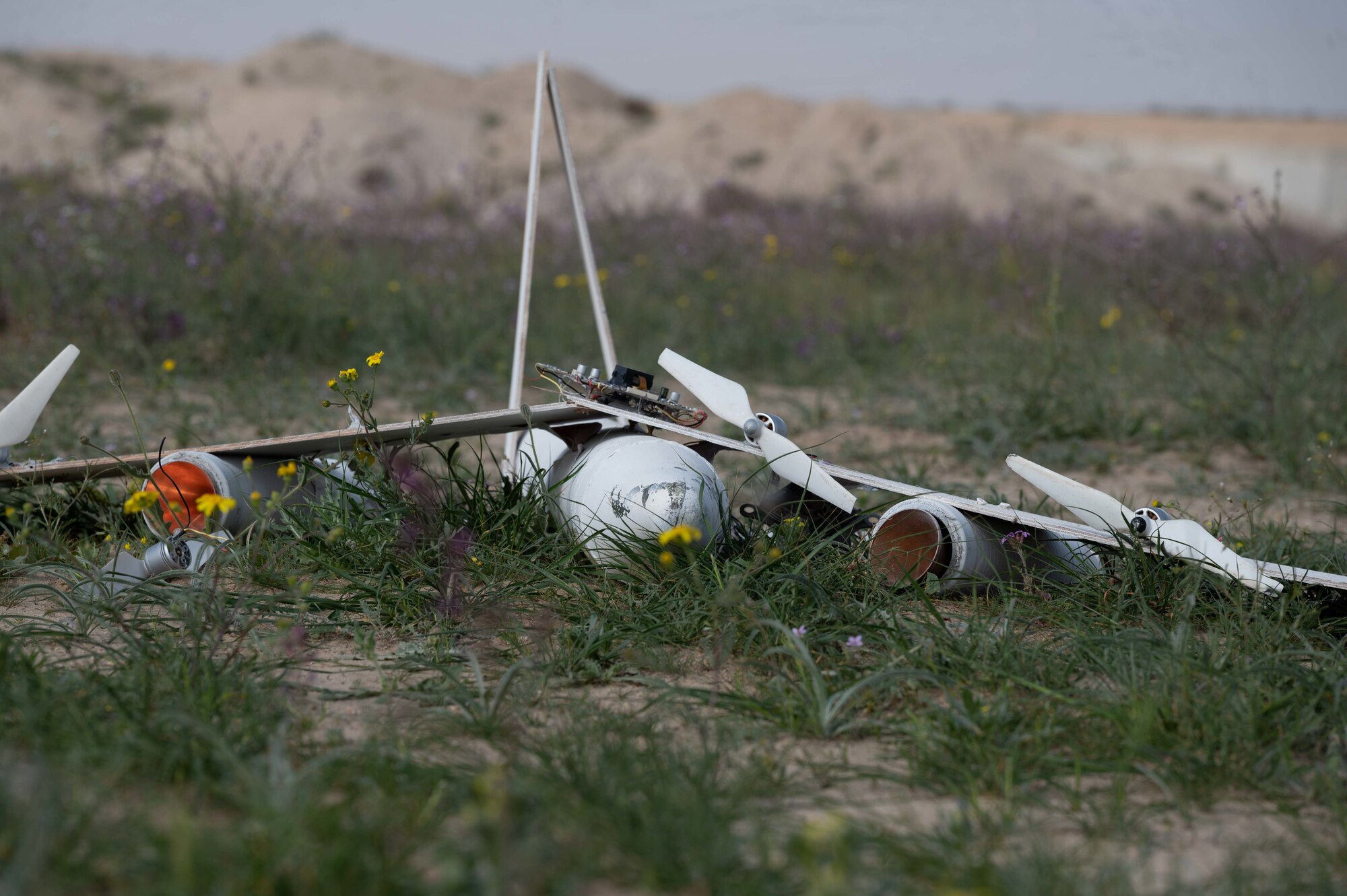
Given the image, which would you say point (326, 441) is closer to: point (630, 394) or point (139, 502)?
point (139, 502)

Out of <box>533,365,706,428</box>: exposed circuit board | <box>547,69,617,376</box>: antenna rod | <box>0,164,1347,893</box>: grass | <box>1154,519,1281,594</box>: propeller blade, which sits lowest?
<box>0,164,1347,893</box>: grass

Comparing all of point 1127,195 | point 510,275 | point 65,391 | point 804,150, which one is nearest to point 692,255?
point 510,275

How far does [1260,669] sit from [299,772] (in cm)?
225

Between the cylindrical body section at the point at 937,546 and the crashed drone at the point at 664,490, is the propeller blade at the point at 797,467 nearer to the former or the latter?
the crashed drone at the point at 664,490

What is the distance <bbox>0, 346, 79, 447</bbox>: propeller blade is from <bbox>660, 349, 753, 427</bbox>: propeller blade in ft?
7.06

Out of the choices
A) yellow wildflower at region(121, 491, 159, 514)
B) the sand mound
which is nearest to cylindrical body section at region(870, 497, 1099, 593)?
yellow wildflower at region(121, 491, 159, 514)

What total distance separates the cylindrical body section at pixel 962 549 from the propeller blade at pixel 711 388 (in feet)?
2.05

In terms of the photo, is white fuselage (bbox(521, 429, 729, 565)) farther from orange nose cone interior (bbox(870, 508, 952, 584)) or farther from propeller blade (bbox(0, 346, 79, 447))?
propeller blade (bbox(0, 346, 79, 447))

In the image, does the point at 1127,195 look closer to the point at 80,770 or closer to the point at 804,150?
the point at 804,150

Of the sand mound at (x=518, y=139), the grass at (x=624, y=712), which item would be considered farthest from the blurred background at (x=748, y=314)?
the sand mound at (x=518, y=139)

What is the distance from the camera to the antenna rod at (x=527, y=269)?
4.13 meters

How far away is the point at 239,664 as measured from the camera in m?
2.54

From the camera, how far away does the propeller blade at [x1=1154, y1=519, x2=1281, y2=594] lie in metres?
3.09

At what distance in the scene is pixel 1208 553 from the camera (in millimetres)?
3184
